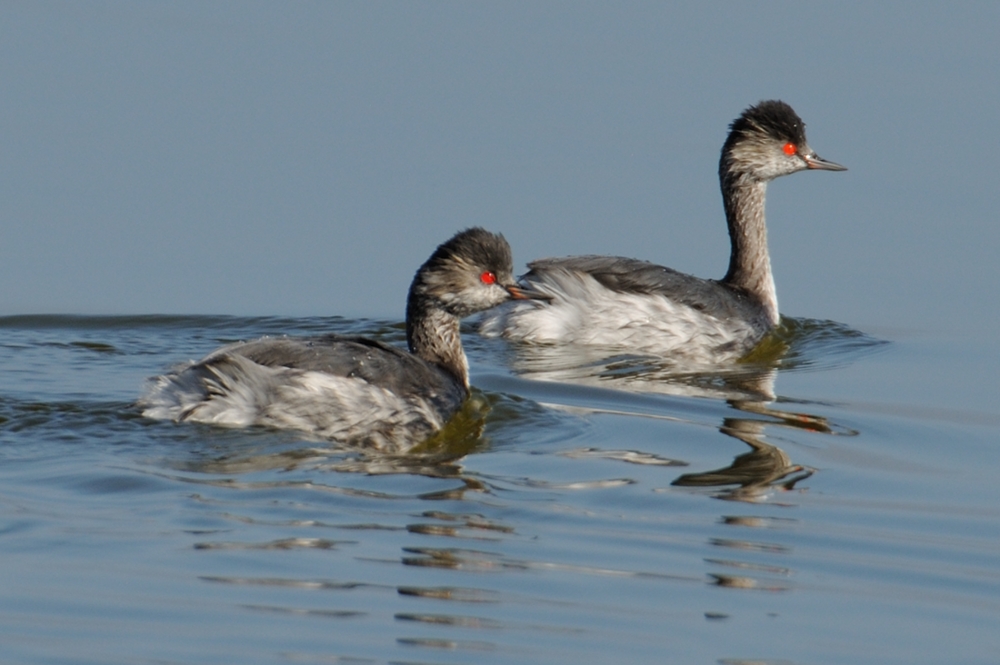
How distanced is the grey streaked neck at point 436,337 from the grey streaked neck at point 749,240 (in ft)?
11.5

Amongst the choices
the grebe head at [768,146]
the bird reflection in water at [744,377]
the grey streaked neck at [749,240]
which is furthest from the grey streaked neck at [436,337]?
the grebe head at [768,146]

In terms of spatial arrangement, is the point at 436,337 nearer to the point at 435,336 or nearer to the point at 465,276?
the point at 435,336

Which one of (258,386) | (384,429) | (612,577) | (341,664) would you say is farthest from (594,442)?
(341,664)

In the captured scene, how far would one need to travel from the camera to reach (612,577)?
253 inches

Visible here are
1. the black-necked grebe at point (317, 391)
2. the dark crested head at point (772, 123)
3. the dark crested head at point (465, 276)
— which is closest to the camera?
the black-necked grebe at point (317, 391)

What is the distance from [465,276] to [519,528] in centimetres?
259

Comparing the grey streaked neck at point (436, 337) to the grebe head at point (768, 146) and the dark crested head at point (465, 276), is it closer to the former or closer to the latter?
the dark crested head at point (465, 276)

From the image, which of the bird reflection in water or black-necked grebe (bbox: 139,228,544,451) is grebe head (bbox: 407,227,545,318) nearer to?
black-necked grebe (bbox: 139,228,544,451)

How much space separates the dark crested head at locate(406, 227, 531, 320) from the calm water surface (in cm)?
61

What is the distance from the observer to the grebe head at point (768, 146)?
41.6 feet

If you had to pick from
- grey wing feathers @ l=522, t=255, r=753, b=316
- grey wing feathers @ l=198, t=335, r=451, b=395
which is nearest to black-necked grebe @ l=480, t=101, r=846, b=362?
grey wing feathers @ l=522, t=255, r=753, b=316

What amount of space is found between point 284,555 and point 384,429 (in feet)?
7.37

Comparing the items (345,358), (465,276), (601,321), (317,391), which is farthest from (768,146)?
(317,391)

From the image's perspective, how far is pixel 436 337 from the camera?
9.50 m
